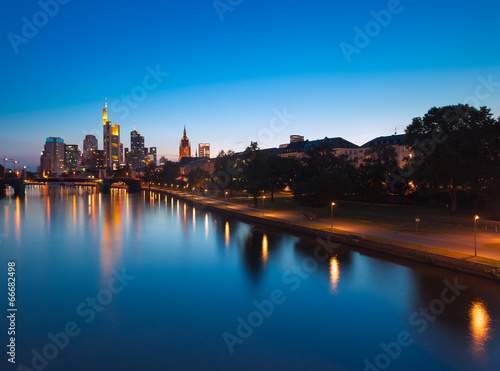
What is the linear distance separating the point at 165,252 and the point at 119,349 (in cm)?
2112

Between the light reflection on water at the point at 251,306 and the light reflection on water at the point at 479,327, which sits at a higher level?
the light reflection on water at the point at 479,327

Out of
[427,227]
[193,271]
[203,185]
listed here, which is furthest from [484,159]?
[203,185]

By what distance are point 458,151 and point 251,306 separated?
3430 centimetres

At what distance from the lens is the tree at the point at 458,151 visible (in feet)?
133

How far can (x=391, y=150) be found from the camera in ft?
245

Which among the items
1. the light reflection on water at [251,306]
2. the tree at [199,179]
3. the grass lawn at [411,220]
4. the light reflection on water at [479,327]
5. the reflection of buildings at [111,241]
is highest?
the tree at [199,179]

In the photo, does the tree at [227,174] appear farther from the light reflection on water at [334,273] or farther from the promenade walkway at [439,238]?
the light reflection on water at [334,273]

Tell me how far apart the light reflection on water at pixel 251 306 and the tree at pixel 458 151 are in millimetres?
18500

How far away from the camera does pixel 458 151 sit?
135 ft

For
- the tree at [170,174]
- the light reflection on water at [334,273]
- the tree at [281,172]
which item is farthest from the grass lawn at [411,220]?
the tree at [170,174]

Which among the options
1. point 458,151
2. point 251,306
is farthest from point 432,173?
point 251,306

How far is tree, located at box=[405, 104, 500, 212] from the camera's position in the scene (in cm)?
4066

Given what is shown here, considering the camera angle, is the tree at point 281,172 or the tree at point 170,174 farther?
the tree at point 170,174

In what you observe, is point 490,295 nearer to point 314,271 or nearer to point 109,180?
point 314,271
